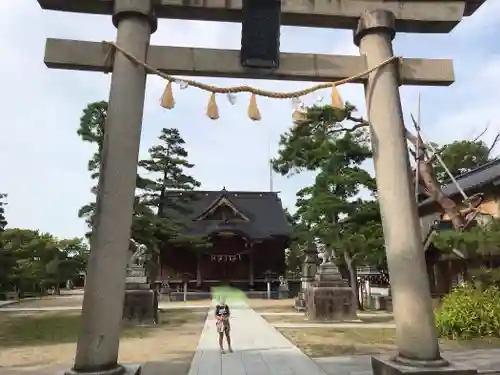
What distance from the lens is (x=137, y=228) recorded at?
20.5 metres

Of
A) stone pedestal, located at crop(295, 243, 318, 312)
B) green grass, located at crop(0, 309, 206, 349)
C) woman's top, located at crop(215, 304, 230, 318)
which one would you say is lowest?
green grass, located at crop(0, 309, 206, 349)

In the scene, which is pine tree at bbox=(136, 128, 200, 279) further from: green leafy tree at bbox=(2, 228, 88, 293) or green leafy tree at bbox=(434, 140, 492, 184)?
green leafy tree at bbox=(434, 140, 492, 184)

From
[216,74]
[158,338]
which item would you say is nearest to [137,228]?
[158,338]

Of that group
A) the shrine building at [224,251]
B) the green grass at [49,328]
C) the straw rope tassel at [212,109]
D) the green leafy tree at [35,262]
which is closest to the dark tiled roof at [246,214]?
the shrine building at [224,251]

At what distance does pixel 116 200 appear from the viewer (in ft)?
16.5

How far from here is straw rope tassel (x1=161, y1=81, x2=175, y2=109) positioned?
5.72 meters

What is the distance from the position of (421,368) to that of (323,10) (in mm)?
4818

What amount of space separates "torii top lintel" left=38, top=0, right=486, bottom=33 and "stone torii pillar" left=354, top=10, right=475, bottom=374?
10.8 inches

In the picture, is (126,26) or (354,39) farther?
(354,39)

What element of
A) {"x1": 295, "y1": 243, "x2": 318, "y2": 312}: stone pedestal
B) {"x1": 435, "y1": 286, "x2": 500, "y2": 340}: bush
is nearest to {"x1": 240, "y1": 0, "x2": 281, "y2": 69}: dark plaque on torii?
{"x1": 435, "y1": 286, "x2": 500, "y2": 340}: bush

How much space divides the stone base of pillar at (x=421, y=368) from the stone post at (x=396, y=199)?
33 mm

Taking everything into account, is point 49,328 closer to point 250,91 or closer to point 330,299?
point 330,299

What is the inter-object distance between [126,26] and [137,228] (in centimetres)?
1599

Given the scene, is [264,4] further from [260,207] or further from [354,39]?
[260,207]
